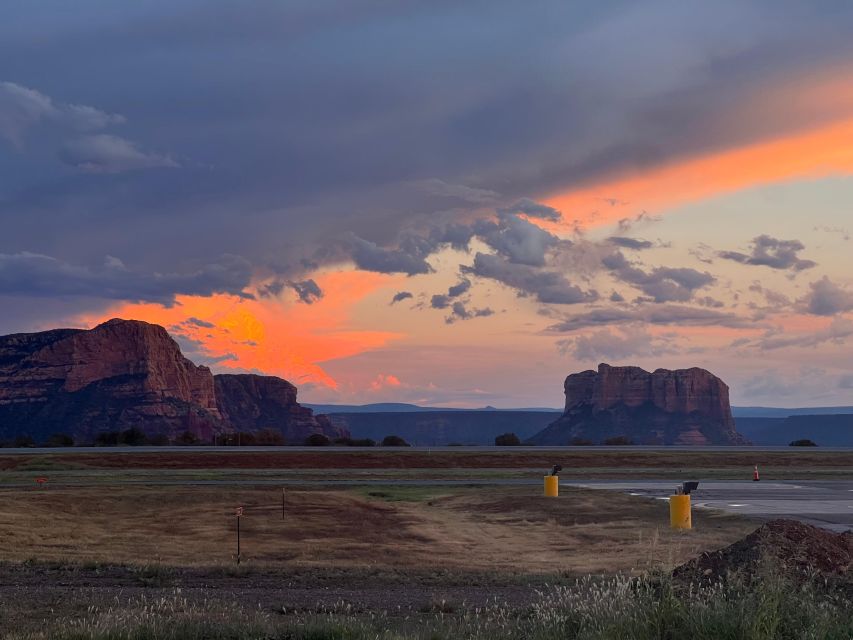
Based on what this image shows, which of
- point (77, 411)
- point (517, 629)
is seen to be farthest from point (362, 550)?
point (77, 411)

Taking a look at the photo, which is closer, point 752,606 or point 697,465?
point 752,606

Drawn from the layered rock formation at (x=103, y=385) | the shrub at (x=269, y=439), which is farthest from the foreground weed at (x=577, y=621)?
the layered rock formation at (x=103, y=385)

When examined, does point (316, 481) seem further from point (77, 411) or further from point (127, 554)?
point (77, 411)

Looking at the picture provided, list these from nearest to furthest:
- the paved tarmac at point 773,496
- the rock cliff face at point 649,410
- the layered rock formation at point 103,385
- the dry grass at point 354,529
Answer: the dry grass at point 354,529, the paved tarmac at point 773,496, the layered rock formation at point 103,385, the rock cliff face at point 649,410

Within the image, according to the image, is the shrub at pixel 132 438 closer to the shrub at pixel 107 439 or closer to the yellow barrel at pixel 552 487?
the shrub at pixel 107 439

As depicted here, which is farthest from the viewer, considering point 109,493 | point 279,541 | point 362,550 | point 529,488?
point 529,488

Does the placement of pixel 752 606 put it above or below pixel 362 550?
above

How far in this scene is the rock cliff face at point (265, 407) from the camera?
164913 mm

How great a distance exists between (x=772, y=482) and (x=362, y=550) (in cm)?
2938

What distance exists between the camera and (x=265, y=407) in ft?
562

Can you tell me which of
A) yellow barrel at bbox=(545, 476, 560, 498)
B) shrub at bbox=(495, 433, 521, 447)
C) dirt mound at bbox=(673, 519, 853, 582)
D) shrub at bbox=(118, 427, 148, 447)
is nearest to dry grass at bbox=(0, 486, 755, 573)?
yellow barrel at bbox=(545, 476, 560, 498)

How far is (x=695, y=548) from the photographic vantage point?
72.1 feet

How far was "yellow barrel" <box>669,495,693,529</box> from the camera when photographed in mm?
25078

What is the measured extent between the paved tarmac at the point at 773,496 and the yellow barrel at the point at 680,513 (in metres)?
3.98
